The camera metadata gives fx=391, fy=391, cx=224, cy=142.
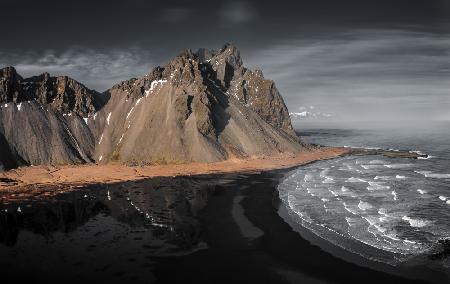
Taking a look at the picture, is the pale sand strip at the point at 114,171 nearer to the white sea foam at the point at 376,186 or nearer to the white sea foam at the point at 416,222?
the white sea foam at the point at 376,186

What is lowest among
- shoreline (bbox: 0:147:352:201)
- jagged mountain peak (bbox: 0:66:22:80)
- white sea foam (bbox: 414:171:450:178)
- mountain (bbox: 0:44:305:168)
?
white sea foam (bbox: 414:171:450:178)

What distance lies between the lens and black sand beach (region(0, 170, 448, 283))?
124 feet

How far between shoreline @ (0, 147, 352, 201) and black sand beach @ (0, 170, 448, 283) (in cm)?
963

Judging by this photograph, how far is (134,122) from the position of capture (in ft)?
416

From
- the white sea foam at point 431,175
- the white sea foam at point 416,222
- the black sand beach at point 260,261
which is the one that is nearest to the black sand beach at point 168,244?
the black sand beach at point 260,261

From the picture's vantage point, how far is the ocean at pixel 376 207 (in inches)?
1804

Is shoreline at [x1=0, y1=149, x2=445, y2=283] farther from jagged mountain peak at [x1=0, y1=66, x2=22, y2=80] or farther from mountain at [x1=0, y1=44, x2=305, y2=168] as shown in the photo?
jagged mountain peak at [x1=0, y1=66, x2=22, y2=80]

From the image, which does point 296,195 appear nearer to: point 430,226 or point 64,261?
point 430,226

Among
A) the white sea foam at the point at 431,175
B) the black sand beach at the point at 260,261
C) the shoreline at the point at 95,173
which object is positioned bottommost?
the black sand beach at the point at 260,261

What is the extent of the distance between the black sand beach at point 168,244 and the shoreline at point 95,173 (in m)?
9.63

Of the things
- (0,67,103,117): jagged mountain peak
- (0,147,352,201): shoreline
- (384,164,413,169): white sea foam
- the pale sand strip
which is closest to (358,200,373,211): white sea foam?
(0,147,352,201): shoreline

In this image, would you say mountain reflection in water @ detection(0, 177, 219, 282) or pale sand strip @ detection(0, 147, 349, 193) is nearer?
mountain reflection in water @ detection(0, 177, 219, 282)

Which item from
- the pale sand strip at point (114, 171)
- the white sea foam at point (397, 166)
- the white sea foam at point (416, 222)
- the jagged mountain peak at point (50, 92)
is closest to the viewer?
the white sea foam at point (416, 222)

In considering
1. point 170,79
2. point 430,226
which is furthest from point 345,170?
point 170,79
